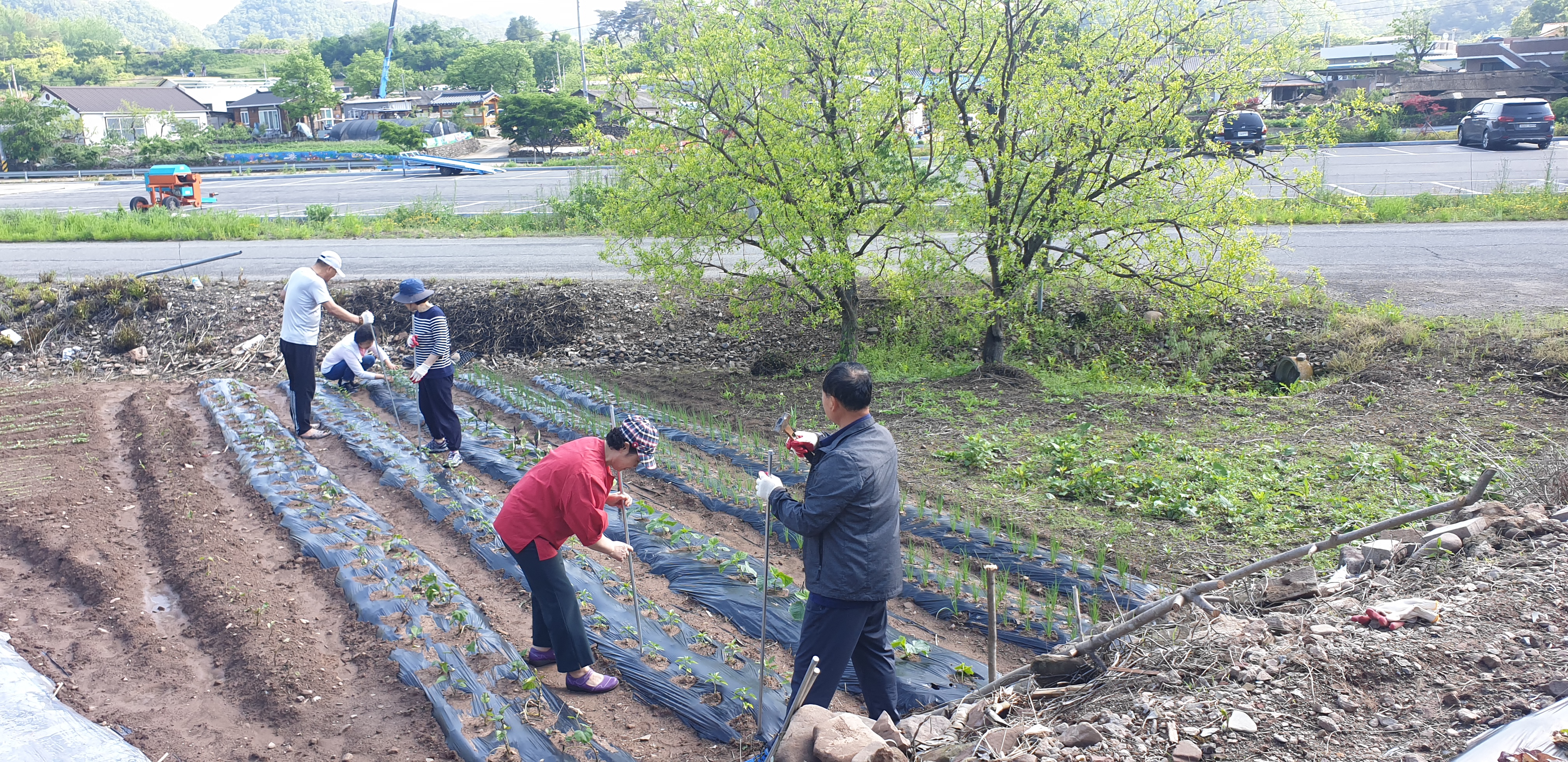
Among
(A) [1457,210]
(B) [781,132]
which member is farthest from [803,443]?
(A) [1457,210]

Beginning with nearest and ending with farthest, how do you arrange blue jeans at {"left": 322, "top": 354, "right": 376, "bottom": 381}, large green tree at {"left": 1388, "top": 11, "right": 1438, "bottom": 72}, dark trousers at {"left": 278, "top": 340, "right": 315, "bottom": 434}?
dark trousers at {"left": 278, "top": 340, "right": 315, "bottom": 434}, blue jeans at {"left": 322, "top": 354, "right": 376, "bottom": 381}, large green tree at {"left": 1388, "top": 11, "right": 1438, "bottom": 72}

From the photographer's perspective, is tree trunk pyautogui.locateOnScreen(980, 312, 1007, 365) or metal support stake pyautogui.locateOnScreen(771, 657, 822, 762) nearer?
metal support stake pyautogui.locateOnScreen(771, 657, 822, 762)

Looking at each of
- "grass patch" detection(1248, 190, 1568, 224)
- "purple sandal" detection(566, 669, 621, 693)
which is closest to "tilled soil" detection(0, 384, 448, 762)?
"purple sandal" detection(566, 669, 621, 693)

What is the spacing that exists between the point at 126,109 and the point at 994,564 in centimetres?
7183

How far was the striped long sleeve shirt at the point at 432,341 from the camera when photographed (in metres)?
7.71

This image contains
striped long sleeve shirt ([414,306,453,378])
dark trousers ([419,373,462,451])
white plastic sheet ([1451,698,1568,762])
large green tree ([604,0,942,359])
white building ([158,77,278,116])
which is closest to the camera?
white plastic sheet ([1451,698,1568,762])

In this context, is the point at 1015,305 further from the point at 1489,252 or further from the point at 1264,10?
the point at 1489,252

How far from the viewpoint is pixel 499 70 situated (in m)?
68.1

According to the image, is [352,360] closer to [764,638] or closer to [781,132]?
[781,132]

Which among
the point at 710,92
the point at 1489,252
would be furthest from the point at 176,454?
the point at 1489,252

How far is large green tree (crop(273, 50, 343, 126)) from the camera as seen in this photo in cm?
5803

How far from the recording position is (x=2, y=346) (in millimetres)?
12820

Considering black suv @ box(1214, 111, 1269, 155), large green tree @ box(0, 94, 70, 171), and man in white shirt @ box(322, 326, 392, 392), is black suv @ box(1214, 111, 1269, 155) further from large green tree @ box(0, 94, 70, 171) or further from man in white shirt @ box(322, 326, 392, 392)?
large green tree @ box(0, 94, 70, 171)

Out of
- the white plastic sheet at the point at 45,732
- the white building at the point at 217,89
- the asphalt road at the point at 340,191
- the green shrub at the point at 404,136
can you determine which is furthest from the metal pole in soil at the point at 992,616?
the white building at the point at 217,89
